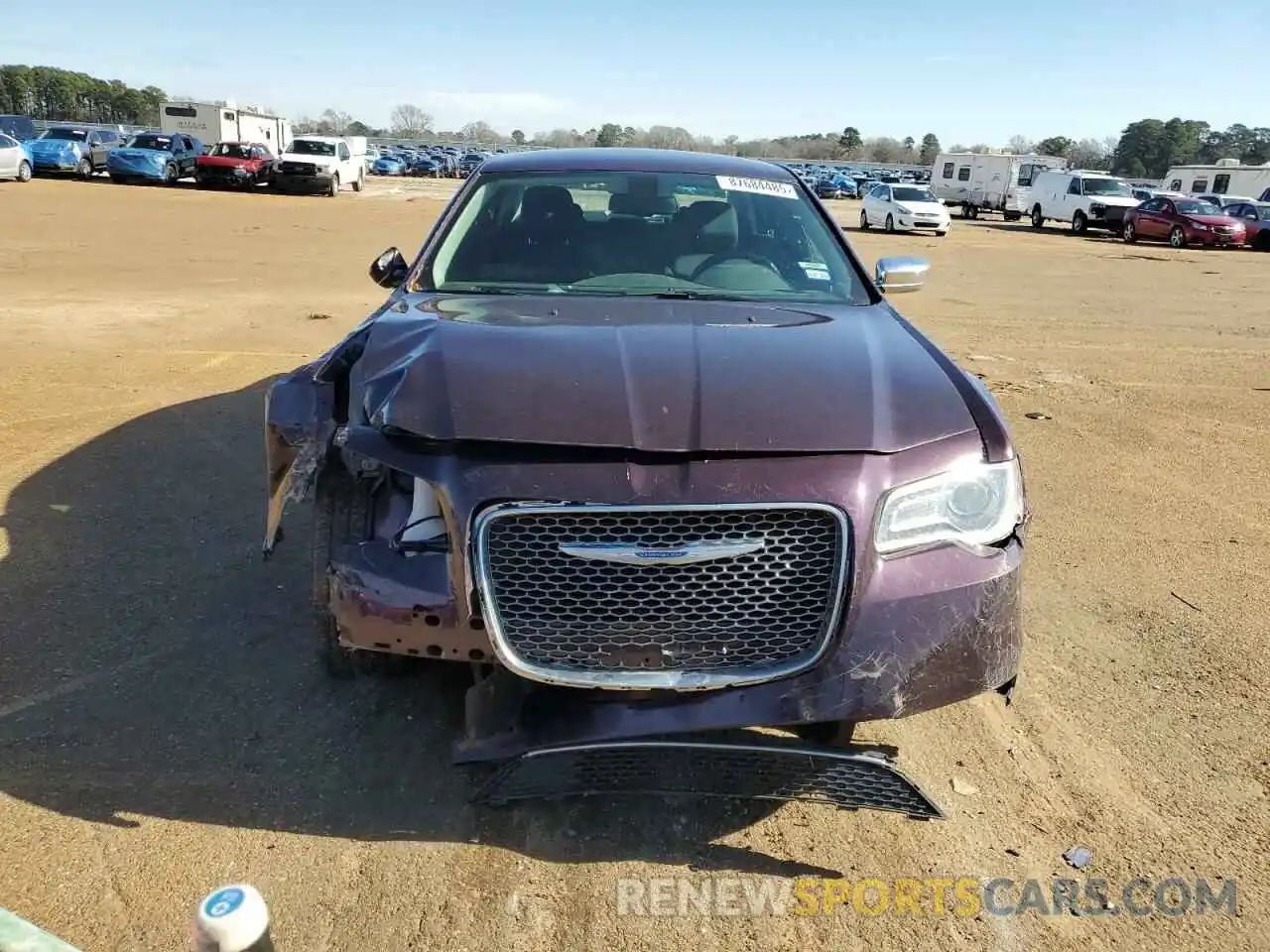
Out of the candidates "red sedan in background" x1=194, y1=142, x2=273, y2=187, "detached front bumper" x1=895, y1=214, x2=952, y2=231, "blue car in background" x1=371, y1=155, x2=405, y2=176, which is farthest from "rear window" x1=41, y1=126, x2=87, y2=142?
"detached front bumper" x1=895, y1=214, x2=952, y2=231

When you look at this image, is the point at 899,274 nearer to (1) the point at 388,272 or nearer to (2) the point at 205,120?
(1) the point at 388,272

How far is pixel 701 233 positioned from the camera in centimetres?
397

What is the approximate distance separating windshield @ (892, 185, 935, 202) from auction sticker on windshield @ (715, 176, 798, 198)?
24.1 m

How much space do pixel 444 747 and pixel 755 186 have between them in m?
2.77

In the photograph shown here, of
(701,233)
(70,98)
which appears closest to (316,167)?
(701,233)

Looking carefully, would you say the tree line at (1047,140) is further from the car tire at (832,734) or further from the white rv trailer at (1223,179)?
the car tire at (832,734)

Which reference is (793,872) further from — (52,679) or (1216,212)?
(1216,212)

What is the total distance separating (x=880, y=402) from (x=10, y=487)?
4322 millimetres

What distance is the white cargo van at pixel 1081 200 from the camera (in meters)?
29.4

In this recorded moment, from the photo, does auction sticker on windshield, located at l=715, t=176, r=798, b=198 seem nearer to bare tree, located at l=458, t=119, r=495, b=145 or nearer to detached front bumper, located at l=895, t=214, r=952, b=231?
detached front bumper, located at l=895, t=214, r=952, b=231

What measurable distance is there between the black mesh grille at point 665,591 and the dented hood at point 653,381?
188 mm

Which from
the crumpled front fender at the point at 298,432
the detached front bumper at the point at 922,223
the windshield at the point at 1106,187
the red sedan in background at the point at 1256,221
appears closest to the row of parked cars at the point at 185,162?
the detached front bumper at the point at 922,223

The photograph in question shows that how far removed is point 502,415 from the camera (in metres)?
2.37

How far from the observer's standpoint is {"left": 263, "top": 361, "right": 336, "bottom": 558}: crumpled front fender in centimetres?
272
